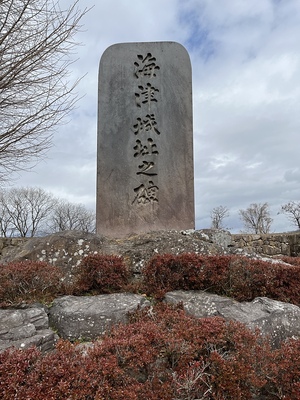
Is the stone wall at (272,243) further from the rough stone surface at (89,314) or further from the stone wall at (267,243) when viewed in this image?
the rough stone surface at (89,314)

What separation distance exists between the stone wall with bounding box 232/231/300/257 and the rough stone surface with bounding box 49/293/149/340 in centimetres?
753

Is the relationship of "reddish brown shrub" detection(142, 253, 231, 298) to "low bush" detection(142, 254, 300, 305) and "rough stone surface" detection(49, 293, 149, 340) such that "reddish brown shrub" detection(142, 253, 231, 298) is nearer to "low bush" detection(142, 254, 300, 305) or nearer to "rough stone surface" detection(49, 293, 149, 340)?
"low bush" detection(142, 254, 300, 305)

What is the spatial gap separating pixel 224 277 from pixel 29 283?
6.26 feet

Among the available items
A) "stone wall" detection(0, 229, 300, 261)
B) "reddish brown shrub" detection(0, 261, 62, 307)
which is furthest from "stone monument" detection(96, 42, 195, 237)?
"stone wall" detection(0, 229, 300, 261)

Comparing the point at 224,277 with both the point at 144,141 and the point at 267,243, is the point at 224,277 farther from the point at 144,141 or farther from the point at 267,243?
the point at 267,243

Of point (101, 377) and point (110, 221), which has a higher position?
point (110, 221)

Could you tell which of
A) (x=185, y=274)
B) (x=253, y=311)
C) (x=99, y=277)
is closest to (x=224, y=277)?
(x=185, y=274)

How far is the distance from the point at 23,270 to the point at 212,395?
2.16 m

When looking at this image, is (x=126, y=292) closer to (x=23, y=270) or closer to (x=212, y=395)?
(x=23, y=270)

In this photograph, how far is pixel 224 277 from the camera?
11.6 ft

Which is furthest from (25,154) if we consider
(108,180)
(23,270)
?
(23,270)

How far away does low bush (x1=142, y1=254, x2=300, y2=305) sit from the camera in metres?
3.50

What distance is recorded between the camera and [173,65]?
6078 millimetres

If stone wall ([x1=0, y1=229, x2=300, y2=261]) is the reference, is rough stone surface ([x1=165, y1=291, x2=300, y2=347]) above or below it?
below
